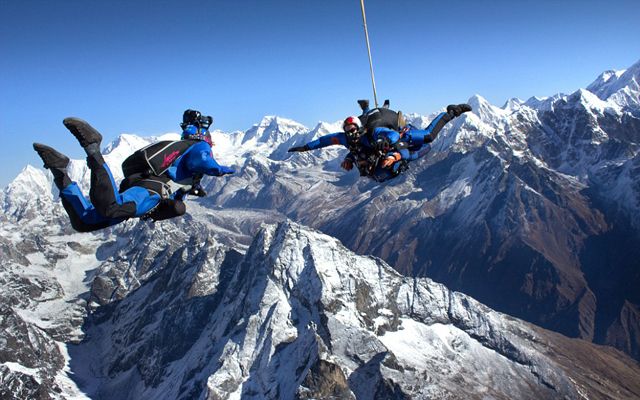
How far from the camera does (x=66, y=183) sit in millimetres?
19312

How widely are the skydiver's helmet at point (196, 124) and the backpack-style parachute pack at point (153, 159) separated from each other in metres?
2.08

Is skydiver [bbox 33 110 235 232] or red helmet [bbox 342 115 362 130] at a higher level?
red helmet [bbox 342 115 362 130]

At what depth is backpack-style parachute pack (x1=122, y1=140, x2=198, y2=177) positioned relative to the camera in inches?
795

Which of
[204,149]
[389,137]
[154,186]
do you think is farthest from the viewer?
[389,137]

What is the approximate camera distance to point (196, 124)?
2358 centimetres

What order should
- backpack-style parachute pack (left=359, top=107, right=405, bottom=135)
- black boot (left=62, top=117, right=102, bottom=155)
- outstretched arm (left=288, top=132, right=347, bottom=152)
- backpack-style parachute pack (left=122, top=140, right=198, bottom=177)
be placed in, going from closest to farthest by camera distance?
black boot (left=62, top=117, right=102, bottom=155) < backpack-style parachute pack (left=122, top=140, right=198, bottom=177) < backpack-style parachute pack (left=359, top=107, right=405, bottom=135) < outstretched arm (left=288, top=132, right=347, bottom=152)

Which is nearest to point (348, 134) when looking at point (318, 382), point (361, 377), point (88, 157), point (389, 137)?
point (389, 137)

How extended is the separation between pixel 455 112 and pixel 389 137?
5832mm

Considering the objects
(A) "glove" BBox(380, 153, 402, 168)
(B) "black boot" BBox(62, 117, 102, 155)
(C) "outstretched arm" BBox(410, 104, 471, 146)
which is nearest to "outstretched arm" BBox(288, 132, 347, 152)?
(A) "glove" BBox(380, 153, 402, 168)

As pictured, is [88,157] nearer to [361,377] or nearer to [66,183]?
[66,183]

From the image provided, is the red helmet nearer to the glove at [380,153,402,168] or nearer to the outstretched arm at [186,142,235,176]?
the glove at [380,153,402,168]

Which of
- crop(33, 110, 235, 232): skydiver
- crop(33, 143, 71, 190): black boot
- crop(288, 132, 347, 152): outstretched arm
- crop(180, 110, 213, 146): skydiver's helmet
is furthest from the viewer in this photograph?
crop(288, 132, 347, 152): outstretched arm

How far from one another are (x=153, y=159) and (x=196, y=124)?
13.4 ft

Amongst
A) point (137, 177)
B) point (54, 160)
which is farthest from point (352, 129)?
point (54, 160)
